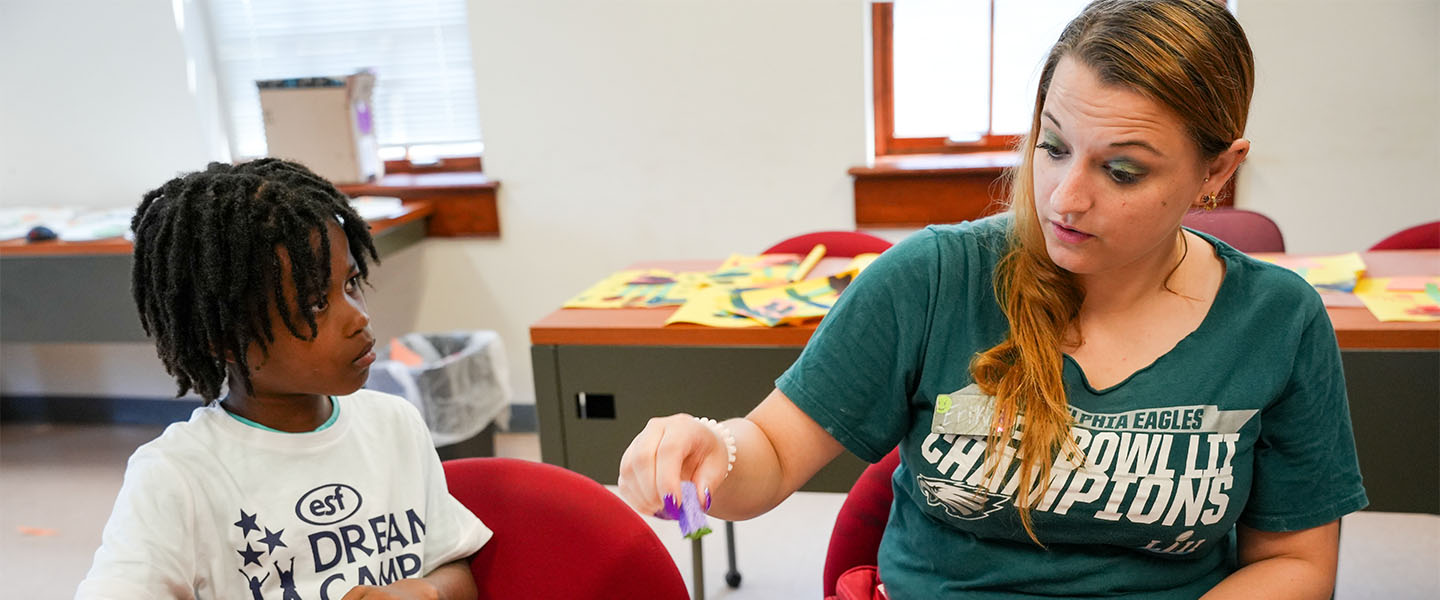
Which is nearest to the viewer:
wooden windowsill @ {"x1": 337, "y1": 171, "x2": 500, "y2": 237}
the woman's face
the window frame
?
the woman's face

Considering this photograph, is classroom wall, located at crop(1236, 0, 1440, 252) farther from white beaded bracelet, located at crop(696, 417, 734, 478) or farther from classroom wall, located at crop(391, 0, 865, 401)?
white beaded bracelet, located at crop(696, 417, 734, 478)

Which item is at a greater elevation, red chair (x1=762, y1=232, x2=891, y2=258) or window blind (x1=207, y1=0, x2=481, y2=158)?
window blind (x1=207, y1=0, x2=481, y2=158)

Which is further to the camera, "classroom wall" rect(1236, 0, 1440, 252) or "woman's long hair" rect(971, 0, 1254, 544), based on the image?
"classroom wall" rect(1236, 0, 1440, 252)

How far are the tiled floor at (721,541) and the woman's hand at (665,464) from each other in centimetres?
145

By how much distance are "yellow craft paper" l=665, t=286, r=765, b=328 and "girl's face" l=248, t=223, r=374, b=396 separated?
0.75 metres

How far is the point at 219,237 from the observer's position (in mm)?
991

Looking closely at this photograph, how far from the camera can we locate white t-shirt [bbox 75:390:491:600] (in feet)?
3.00

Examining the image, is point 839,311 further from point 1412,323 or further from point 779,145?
point 779,145

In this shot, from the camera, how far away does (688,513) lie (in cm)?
80

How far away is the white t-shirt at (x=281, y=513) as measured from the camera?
91 cm

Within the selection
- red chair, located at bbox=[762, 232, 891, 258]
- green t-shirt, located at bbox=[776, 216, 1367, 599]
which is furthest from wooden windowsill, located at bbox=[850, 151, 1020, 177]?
green t-shirt, located at bbox=[776, 216, 1367, 599]

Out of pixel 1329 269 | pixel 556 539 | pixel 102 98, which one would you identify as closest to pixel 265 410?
pixel 556 539

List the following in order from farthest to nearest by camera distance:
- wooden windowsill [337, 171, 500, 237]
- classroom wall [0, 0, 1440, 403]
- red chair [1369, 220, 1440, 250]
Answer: wooden windowsill [337, 171, 500, 237] < classroom wall [0, 0, 1440, 403] < red chair [1369, 220, 1440, 250]

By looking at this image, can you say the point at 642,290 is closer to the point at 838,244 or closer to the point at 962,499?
the point at 838,244
